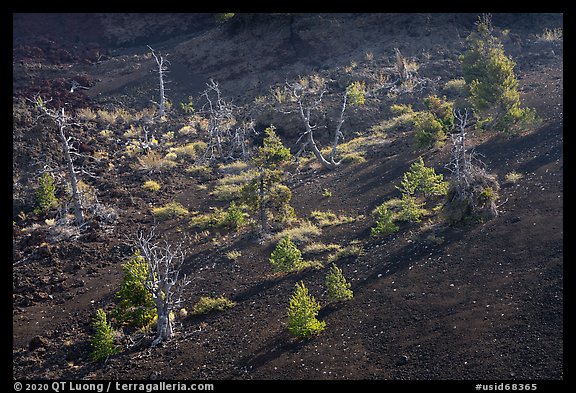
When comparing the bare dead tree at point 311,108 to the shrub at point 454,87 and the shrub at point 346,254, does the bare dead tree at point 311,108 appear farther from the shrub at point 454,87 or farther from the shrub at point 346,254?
the shrub at point 346,254

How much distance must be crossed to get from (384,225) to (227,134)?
17.1 m

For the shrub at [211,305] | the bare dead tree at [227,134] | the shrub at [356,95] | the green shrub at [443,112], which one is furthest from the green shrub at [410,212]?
the shrub at [356,95]

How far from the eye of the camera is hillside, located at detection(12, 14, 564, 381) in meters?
14.2

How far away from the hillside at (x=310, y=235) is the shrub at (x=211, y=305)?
23cm

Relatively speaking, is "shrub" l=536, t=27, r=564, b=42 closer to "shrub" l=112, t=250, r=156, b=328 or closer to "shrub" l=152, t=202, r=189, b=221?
"shrub" l=152, t=202, r=189, b=221

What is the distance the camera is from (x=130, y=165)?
1214 inches

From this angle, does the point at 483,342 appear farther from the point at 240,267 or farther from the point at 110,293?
the point at 110,293

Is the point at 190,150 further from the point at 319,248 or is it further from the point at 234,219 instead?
the point at 319,248

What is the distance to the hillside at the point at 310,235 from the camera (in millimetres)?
14234

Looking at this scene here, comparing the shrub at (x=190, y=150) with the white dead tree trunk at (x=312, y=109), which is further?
the shrub at (x=190, y=150)

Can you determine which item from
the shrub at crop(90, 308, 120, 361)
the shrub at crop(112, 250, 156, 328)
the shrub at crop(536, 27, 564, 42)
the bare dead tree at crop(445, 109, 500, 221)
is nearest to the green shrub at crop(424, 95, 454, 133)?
the bare dead tree at crop(445, 109, 500, 221)
